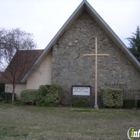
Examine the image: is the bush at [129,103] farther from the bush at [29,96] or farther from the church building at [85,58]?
the bush at [29,96]

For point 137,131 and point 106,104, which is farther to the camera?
point 106,104

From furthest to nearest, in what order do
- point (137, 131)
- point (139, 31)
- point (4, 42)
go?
point (139, 31), point (4, 42), point (137, 131)

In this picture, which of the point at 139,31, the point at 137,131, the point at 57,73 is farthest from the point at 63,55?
the point at 139,31

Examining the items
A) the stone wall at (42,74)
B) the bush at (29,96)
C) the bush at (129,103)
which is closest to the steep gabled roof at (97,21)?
the stone wall at (42,74)

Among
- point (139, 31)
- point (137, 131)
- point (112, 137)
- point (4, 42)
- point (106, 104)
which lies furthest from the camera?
point (139, 31)

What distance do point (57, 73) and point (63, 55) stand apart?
1510mm

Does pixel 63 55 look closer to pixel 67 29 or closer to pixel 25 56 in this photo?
pixel 67 29

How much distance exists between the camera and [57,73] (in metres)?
17.6

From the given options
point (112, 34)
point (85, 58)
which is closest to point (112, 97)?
point (85, 58)

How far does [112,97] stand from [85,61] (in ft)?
12.1

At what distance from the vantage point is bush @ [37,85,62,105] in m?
15.9

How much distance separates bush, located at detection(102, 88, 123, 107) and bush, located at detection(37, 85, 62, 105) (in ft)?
11.0

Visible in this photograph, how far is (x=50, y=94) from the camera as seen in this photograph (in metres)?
16.0

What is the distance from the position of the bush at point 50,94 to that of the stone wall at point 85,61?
1.47m
